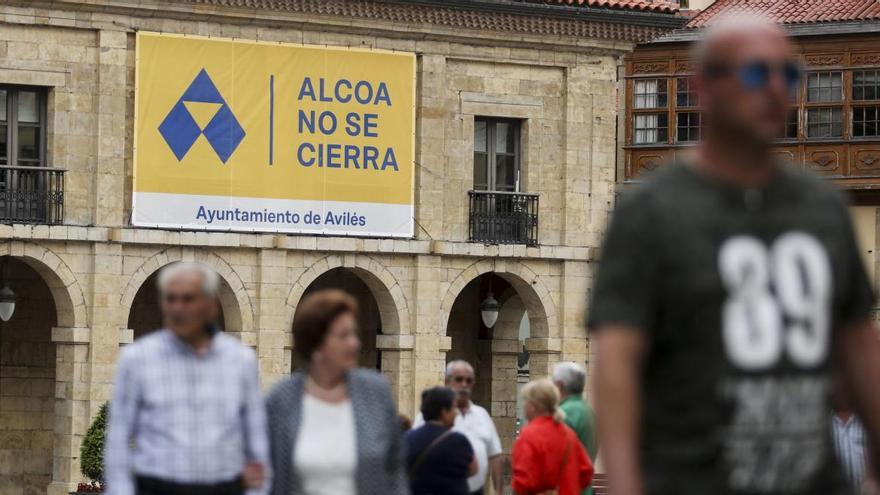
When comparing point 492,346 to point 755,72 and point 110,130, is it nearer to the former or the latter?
point 110,130

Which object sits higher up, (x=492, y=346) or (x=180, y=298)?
(x=180, y=298)

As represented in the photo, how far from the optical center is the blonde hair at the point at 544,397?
12.6 meters

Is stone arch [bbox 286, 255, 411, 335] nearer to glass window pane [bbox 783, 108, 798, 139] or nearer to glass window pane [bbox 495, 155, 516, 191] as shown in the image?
glass window pane [bbox 495, 155, 516, 191]

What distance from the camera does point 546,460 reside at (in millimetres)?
12742

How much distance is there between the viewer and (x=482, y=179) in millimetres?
34688

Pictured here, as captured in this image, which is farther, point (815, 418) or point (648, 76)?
point (648, 76)

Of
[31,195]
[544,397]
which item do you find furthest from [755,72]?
[31,195]

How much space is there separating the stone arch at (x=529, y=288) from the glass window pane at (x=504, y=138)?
181 cm

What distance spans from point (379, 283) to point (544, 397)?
2089 cm

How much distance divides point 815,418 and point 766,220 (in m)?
0.41

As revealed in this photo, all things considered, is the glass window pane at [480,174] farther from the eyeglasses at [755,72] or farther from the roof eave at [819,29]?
the eyeglasses at [755,72]

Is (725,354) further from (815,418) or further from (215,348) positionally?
(215,348)

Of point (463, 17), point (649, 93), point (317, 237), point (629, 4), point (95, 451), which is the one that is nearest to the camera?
point (95, 451)

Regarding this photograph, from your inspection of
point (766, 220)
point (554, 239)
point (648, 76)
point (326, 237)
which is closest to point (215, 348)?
point (766, 220)
